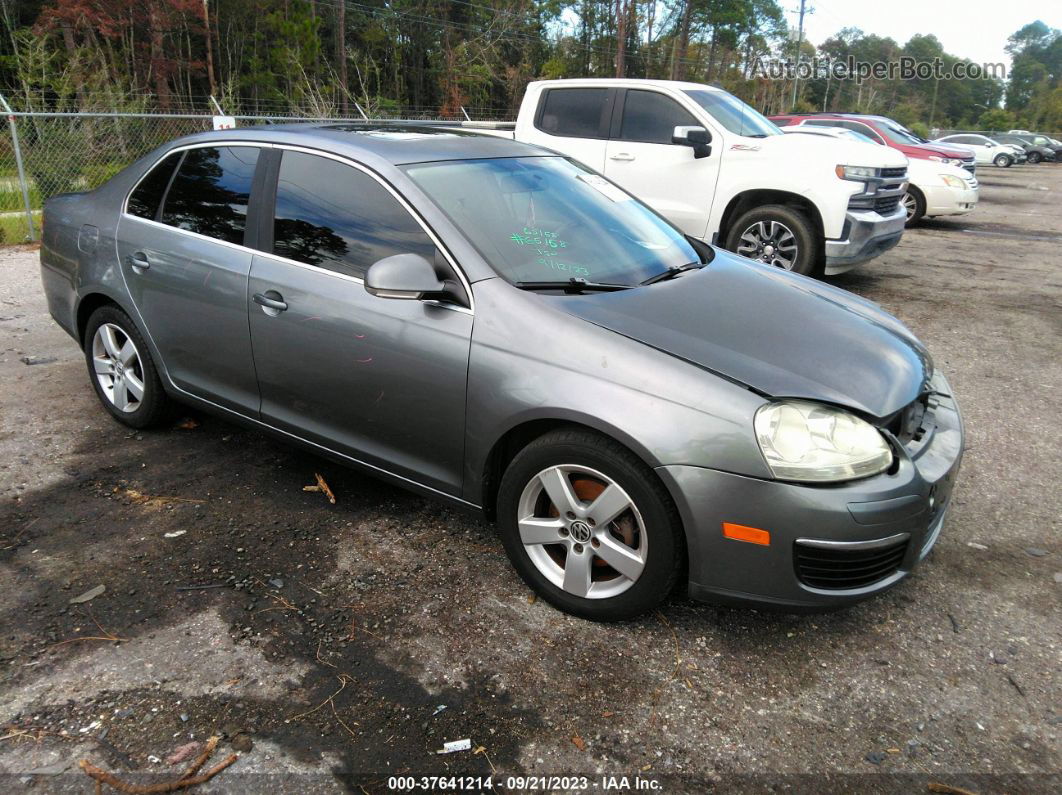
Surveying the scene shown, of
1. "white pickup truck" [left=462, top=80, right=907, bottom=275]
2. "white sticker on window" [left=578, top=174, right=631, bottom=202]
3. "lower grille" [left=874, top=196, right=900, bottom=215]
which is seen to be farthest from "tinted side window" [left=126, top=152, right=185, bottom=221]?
"lower grille" [left=874, top=196, right=900, bottom=215]

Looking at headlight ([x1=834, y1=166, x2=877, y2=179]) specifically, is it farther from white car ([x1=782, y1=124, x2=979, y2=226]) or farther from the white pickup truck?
white car ([x1=782, y1=124, x2=979, y2=226])

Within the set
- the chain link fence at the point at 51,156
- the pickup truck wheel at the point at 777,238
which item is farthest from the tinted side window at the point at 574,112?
the chain link fence at the point at 51,156

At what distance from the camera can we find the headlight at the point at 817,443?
2.47 meters

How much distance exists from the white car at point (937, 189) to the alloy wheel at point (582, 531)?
11837 mm

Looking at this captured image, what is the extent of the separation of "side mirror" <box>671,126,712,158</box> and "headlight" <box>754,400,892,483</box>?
5506mm

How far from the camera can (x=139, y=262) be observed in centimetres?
401

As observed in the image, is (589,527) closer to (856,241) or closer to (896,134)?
(856,241)

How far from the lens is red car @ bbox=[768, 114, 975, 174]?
13.7 metres

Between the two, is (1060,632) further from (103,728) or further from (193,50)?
(193,50)

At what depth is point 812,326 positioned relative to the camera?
314 centimetres

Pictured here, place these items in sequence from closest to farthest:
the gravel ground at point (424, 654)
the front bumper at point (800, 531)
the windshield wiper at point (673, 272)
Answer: the gravel ground at point (424, 654), the front bumper at point (800, 531), the windshield wiper at point (673, 272)

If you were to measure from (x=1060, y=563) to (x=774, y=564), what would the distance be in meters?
1.67

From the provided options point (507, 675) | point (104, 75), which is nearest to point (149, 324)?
point (507, 675)

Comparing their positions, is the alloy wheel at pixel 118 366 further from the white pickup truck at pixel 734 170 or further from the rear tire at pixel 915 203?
the rear tire at pixel 915 203
